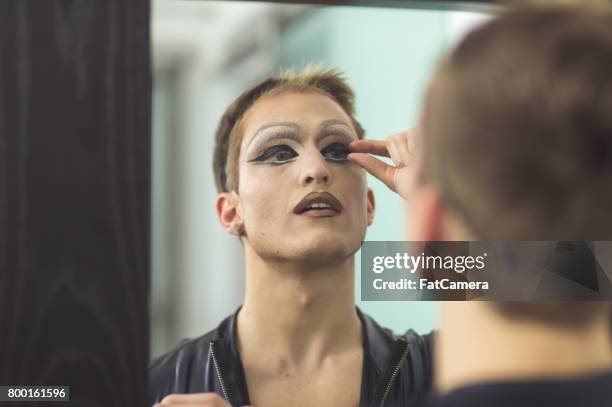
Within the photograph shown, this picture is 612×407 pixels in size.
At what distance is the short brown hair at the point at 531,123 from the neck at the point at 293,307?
802mm

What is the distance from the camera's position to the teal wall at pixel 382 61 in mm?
1532

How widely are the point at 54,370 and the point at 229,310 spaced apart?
1.09 feet

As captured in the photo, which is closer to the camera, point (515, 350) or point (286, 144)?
point (515, 350)

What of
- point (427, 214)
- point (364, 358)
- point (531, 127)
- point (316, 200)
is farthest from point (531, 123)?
point (364, 358)

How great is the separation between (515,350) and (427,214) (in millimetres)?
145

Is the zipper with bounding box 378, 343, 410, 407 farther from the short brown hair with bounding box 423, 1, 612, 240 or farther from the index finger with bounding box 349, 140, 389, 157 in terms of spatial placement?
the short brown hair with bounding box 423, 1, 612, 240

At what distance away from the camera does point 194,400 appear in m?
1.47

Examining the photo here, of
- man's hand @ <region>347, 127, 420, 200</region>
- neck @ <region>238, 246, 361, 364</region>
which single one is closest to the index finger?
man's hand @ <region>347, 127, 420, 200</region>

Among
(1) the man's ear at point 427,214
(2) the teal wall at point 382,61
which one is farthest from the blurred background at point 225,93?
(1) the man's ear at point 427,214

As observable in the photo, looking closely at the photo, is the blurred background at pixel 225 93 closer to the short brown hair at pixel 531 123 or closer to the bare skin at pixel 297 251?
the bare skin at pixel 297 251

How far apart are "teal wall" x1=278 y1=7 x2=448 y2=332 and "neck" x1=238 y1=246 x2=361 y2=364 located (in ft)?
0.18

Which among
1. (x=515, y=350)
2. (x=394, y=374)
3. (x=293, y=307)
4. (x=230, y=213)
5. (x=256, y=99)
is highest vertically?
(x=256, y=99)

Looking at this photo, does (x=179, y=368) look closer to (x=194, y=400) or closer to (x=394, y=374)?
(x=194, y=400)

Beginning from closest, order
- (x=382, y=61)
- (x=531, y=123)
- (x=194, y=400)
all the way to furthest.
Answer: (x=531, y=123)
(x=194, y=400)
(x=382, y=61)
